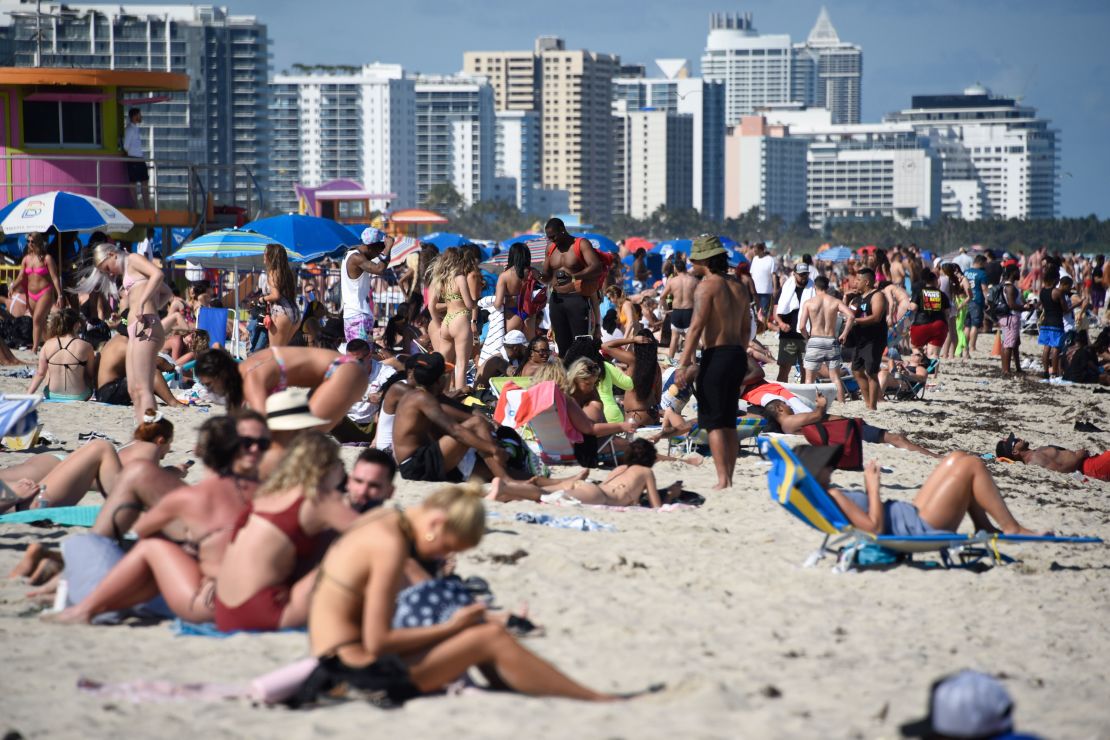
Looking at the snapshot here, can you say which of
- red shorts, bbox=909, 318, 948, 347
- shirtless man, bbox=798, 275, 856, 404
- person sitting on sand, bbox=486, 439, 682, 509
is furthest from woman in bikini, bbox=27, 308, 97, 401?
red shorts, bbox=909, 318, 948, 347

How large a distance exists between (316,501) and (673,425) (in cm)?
450

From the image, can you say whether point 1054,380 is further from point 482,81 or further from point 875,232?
point 482,81

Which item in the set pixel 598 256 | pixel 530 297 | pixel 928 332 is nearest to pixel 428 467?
Answer: pixel 598 256

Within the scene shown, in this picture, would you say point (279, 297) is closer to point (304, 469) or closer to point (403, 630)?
point (304, 469)

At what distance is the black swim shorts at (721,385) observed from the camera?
727 centimetres

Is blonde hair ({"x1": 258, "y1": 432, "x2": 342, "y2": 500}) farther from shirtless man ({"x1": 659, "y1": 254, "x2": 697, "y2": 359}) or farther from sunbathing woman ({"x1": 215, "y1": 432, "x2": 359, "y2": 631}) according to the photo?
shirtless man ({"x1": 659, "y1": 254, "x2": 697, "y2": 359})

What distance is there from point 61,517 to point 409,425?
1823mm

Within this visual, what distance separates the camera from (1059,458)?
9008 millimetres

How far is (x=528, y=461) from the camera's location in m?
7.14

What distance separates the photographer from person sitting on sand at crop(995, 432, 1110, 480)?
8866 millimetres

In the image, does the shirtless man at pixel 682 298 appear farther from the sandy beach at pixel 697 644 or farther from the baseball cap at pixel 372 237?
the sandy beach at pixel 697 644

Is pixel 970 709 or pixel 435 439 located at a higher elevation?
pixel 435 439

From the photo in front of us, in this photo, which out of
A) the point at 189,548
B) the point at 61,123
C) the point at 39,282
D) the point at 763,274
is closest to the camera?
the point at 189,548

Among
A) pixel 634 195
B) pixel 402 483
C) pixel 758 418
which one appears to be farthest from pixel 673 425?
pixel 634 195
